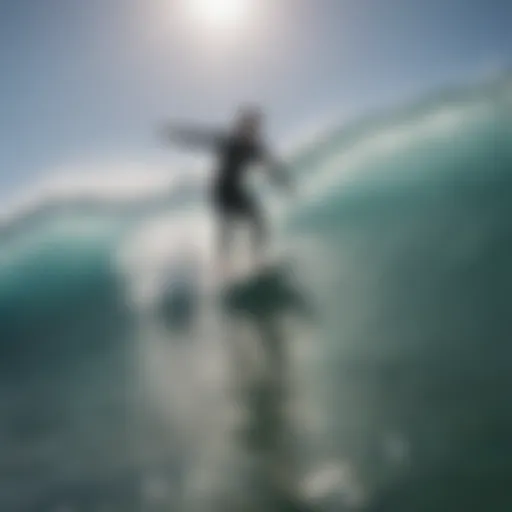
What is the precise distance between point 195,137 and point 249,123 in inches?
9.7

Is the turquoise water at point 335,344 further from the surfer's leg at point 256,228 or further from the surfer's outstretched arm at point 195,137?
the surfer's outstretched arm at point 195,137

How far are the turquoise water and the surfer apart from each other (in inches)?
5.3

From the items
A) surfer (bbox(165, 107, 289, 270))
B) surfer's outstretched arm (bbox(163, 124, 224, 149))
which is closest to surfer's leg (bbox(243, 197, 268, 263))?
surfer (bbox(165, 107, 289, 270))

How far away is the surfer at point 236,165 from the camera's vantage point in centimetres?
327

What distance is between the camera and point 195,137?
3277mm

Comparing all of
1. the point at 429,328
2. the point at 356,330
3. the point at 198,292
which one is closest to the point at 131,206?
the point at 198,292

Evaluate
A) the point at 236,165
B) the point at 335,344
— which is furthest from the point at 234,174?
the point at 335,344

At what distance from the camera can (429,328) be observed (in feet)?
9.67

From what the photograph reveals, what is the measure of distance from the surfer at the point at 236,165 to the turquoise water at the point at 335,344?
0.13m

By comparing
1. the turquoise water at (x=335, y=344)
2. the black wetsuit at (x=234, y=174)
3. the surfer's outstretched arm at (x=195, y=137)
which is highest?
the surfer's outstretched arm at (x=195, y=137)

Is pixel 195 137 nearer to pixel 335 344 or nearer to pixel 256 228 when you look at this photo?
pixel 256 228

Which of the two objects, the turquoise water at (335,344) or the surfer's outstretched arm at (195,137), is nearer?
the turquoise water at (335,344)

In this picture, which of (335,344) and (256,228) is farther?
(256,228)

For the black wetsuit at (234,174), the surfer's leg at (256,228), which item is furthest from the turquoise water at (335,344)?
the black wetsuit at (234,174)
